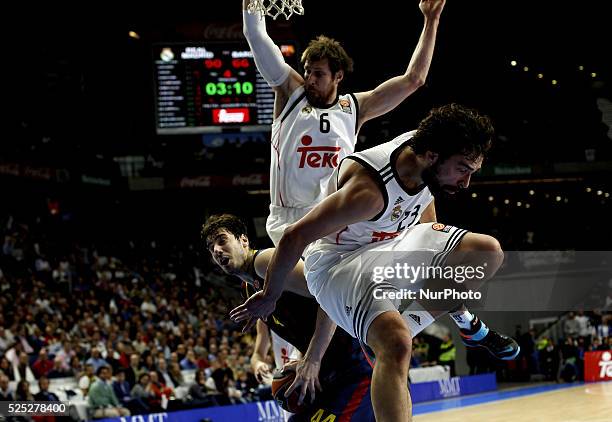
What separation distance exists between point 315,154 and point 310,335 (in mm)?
1193

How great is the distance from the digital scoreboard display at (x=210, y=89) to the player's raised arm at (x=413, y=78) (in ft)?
34.0

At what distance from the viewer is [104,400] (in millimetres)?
12328

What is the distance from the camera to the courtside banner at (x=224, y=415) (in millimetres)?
11664

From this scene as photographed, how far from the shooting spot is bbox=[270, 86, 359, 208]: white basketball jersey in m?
5.72

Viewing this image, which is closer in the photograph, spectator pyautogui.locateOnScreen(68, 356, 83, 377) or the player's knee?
the player's knee

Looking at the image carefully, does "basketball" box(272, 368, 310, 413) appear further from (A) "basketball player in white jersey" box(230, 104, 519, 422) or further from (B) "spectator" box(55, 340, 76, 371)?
(B) "spectator" box(55, 340, 76, 371)

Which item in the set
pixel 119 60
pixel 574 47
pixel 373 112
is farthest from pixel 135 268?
pixel 373 112

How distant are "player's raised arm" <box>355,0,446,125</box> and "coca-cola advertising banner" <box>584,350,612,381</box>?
17.2 metres

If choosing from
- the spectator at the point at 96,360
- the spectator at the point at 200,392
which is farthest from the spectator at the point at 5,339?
the spectator at the point at 200,392

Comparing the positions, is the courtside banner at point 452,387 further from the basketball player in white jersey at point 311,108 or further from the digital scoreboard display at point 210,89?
the basketball player in white jersey at point 311,108

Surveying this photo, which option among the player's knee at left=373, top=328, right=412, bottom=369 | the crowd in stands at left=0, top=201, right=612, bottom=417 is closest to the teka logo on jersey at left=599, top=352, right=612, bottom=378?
the crowd in stands at left=0, top=201, right=612, bottom=417

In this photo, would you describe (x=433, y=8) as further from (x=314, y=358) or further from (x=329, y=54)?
(x=314, y=358)

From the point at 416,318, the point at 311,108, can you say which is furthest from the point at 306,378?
the point at 311,108

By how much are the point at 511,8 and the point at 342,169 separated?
20488 millimetres
